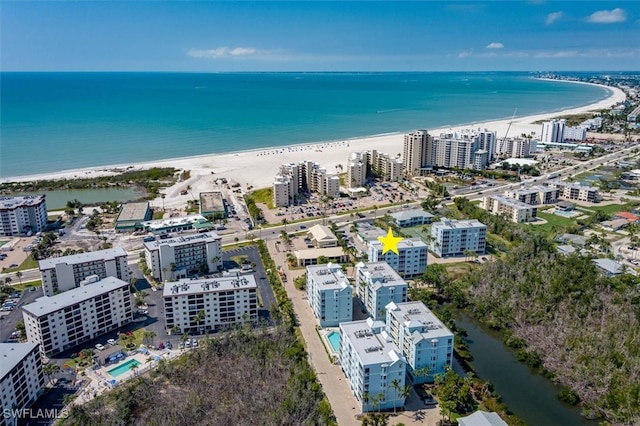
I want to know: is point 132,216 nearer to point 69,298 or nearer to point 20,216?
point 20,216

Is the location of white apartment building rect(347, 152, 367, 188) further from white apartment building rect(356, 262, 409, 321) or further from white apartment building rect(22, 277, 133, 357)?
white apartment building rect(22, 277, 133, 357)

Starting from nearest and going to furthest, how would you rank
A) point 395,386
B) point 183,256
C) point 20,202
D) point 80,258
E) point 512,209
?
point 395,386 < point 80,258 < point 183,256 < point 20,202 < point 512,209

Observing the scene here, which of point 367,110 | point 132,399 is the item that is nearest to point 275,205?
point 132,399

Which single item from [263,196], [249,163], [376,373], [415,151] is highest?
[415,151]

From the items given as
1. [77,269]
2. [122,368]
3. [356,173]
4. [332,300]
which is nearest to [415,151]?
[356,173]

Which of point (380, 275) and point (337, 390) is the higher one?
point (380, 275)

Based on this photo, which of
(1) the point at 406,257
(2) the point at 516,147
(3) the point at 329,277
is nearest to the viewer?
(3) the point at 329,277
